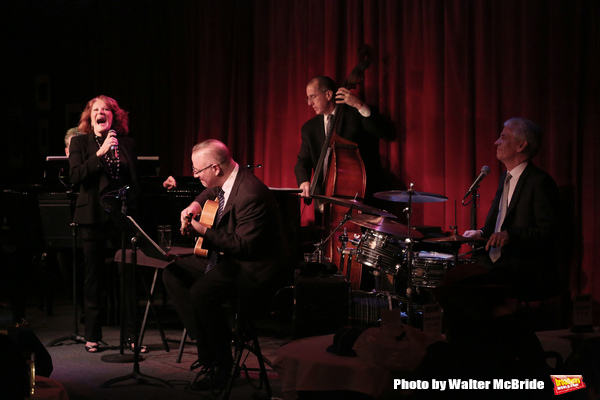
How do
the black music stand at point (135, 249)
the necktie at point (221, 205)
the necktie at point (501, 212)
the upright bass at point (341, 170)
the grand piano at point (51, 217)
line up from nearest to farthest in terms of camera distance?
the black music stand at point (135, 249), the necktie at point (221, 205), the necktie at point (501, 212), the upright bass at point (341, 170), the grand piano at point (51, 217)

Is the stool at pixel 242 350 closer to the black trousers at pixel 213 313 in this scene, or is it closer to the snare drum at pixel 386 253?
the black trousers at pixel 213 313

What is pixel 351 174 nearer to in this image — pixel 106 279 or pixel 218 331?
pixel 218 331

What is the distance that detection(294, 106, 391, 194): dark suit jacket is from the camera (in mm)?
5430

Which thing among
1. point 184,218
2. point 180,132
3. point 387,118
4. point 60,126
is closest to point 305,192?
point 387,118

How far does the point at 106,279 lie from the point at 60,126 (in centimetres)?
388

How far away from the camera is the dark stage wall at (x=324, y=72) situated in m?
4.60

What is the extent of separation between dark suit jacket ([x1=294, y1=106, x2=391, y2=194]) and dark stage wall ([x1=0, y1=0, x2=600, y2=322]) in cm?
11

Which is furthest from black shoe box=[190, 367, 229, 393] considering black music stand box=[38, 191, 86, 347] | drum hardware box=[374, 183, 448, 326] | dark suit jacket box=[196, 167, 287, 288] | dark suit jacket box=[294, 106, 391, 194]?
black music stand box=[38, 191, 86, 347]

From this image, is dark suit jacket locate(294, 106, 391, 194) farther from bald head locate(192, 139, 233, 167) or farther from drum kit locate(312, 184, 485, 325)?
bald head locate(192, 139, 233, 167)

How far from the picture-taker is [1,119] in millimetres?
9164

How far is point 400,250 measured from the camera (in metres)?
4.70

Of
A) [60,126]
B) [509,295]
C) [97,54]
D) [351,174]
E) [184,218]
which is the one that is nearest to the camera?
[509,295]

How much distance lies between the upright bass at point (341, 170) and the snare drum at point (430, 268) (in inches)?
22.7

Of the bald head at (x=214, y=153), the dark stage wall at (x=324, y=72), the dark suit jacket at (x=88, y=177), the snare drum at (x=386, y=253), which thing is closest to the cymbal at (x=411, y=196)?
the snare drum at (x=386, y=253)
